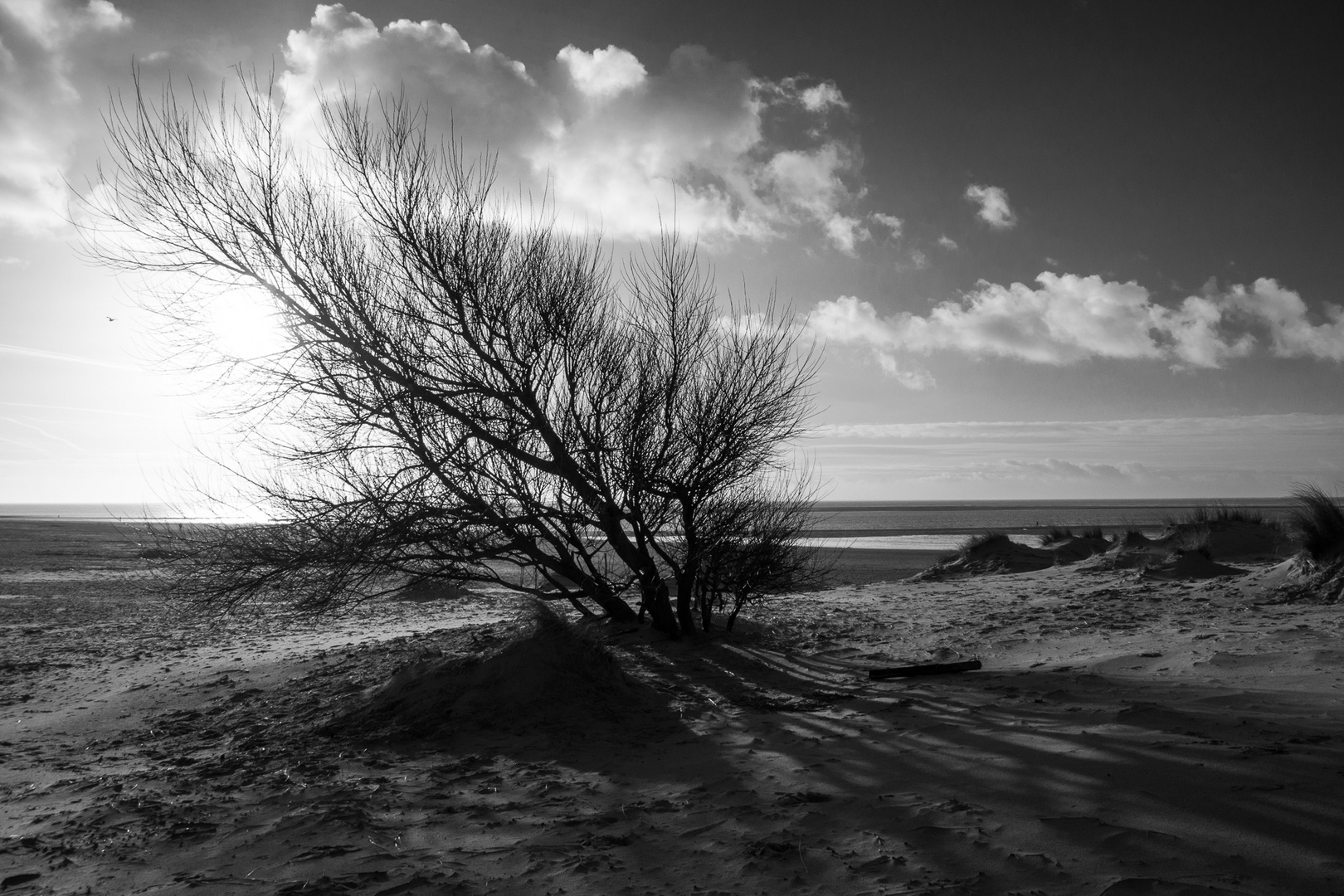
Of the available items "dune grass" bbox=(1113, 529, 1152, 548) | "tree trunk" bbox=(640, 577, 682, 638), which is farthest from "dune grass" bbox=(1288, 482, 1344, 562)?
"tree trunk" bbox=(640, 577, 682, 638)

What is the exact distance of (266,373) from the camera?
6.72 metres

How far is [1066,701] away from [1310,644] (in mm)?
2629

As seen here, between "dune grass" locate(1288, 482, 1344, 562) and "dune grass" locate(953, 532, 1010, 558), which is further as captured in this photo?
"dune grass" locate(953, 532, 1010, 558)

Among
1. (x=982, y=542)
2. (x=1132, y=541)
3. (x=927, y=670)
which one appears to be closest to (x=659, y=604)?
(x=927, y=670)

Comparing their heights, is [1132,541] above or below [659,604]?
above

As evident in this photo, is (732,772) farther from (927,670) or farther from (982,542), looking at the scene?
(982,542)

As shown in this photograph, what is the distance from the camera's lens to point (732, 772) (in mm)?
4176

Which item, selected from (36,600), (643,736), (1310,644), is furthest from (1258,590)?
(36,600)

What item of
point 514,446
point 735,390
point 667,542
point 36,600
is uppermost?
point 735,390

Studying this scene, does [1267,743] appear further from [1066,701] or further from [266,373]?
[266,373]

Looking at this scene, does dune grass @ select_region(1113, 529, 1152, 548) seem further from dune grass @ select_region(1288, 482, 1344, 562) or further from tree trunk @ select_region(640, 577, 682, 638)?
tree trunk @ select_region(640, 577, 682, 638)

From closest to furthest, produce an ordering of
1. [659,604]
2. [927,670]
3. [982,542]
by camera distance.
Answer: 1. [927,670]
2. [659,604]
3. [982,542]

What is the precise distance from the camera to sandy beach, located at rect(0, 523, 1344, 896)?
9.80ft

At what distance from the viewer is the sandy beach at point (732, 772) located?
118 inches
